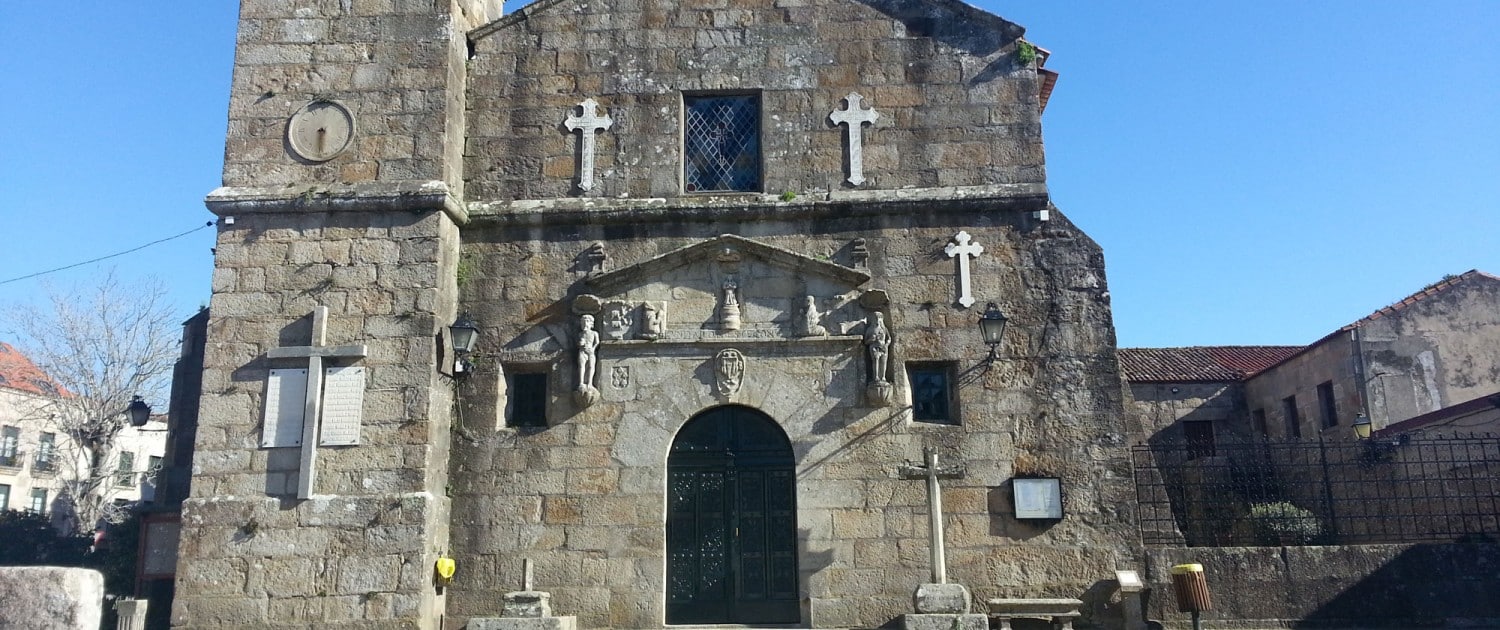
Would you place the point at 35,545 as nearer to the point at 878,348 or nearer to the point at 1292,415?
the point at 878,348

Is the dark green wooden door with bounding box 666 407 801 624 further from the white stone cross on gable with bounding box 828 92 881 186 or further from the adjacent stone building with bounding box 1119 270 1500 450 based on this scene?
the adjacent stone building with bounding box 1119 270 1500 450

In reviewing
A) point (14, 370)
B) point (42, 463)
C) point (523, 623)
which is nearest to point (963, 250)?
point (523, 623)

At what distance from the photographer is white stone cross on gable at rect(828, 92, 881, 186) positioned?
11852mm

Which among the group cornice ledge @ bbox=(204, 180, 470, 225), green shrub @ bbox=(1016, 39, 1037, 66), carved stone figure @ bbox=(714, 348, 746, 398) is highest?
green shrub @ bbox=(1016, 39, 1037, 66)

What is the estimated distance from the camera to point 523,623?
33.3 feet

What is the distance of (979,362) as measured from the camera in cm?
1130

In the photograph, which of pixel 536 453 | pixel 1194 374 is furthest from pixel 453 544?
pixel 1194 374

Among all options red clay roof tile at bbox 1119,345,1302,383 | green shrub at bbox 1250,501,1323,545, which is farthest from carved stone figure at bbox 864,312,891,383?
red clay roof tile at bbox 1119,345,1302,383

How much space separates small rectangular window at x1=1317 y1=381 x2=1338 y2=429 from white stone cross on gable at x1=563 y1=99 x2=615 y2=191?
16.8 m

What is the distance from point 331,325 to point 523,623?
3.53 metres

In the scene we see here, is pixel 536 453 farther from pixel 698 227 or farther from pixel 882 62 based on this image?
pixel 882 62

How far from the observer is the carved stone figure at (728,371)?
11.2 metres

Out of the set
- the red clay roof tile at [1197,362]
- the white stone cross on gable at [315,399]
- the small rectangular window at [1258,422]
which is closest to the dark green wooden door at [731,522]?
the white stone cross on gable at [315,399]

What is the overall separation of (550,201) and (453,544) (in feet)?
12.0
